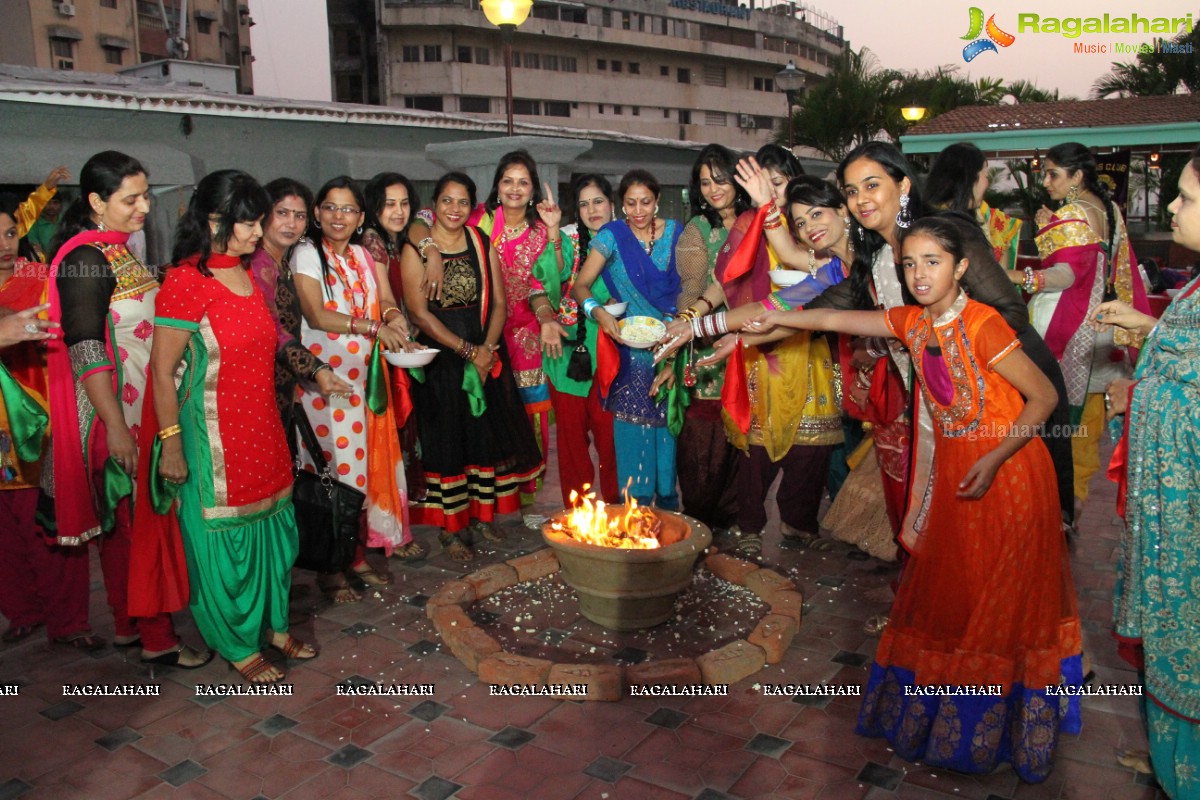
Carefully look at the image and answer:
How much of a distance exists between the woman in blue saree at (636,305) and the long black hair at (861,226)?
151cm

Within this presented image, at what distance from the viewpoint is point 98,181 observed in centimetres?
349

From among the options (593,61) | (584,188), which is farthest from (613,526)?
(593,61)

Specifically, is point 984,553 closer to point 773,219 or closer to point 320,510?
point 773,219

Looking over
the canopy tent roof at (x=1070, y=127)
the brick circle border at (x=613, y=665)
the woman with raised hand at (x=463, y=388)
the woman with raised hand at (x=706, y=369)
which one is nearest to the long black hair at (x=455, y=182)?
the woman with raised hand at (x=463, y=388)

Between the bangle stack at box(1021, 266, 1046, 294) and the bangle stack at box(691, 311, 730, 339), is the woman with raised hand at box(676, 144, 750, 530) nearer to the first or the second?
the bangle stack at box(691, 311, 730, 339)

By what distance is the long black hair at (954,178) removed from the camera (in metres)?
4.25

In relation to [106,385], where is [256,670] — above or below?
below

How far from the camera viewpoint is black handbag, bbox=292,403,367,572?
163 inches

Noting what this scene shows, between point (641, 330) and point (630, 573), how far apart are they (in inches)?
55.5

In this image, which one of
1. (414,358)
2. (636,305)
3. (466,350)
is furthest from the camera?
(636,305)

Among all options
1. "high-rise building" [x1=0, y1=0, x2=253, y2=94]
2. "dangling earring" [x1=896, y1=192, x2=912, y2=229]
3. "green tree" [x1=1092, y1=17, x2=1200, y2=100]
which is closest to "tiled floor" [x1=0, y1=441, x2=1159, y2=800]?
"dangling earring" [x1=896, y1=192, x2=912, y2=229]

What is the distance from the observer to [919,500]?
3.25 metres

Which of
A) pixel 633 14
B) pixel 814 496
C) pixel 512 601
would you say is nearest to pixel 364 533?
pixel 512 601

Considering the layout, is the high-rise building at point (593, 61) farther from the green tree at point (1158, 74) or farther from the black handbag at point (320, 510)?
the black handbag at point (320, 510)
